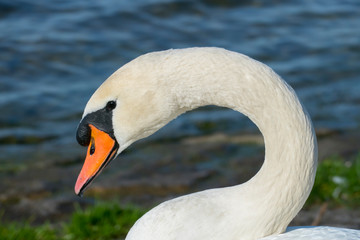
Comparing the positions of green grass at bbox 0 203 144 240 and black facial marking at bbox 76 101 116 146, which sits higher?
black facial marking at bbox 76 101 116 146

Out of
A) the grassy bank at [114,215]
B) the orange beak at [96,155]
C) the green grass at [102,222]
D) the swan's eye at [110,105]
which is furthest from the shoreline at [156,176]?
the swan's eye at [110,105]

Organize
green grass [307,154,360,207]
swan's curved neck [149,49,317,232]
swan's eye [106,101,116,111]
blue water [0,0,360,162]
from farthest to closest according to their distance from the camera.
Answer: blue water [0,0,360,162], green grass [307,154,360,207], swan's eye [106,101,116,111], swan's curved neck [149,49,317,232]

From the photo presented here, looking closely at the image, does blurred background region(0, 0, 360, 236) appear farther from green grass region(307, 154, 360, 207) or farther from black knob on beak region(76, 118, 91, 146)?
black knob on beak region(76, 118, 91, 146)

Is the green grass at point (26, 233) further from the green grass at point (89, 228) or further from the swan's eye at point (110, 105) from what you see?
the swan's eye at point (110, 105)

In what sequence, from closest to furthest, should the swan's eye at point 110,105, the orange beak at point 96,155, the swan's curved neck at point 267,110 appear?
the swan's curved neck at point 267,110 → the swan's eye at point 110,105 → the orange beak at point 96,155

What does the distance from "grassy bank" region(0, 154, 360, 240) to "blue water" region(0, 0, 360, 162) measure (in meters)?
2.21

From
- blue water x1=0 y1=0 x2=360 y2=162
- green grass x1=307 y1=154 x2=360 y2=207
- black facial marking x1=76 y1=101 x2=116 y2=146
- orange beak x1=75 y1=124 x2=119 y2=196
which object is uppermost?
black facial marking x1=76 y1=101 x2=116 y2=146

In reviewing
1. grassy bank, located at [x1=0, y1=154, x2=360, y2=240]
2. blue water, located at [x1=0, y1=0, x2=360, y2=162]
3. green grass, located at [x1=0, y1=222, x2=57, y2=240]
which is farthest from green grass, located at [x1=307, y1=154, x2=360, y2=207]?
blue water, located at [x1=0, y1=0, x2=360, y2=162]

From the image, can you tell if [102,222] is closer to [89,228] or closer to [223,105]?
[89,228]

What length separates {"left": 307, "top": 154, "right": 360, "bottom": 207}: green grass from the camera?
452 cm

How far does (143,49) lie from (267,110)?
6.57 meters

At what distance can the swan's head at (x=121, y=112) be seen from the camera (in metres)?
2.44

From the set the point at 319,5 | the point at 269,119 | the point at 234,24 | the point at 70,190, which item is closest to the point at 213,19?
the point at 234,24

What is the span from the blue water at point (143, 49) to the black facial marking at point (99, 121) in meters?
3.90
